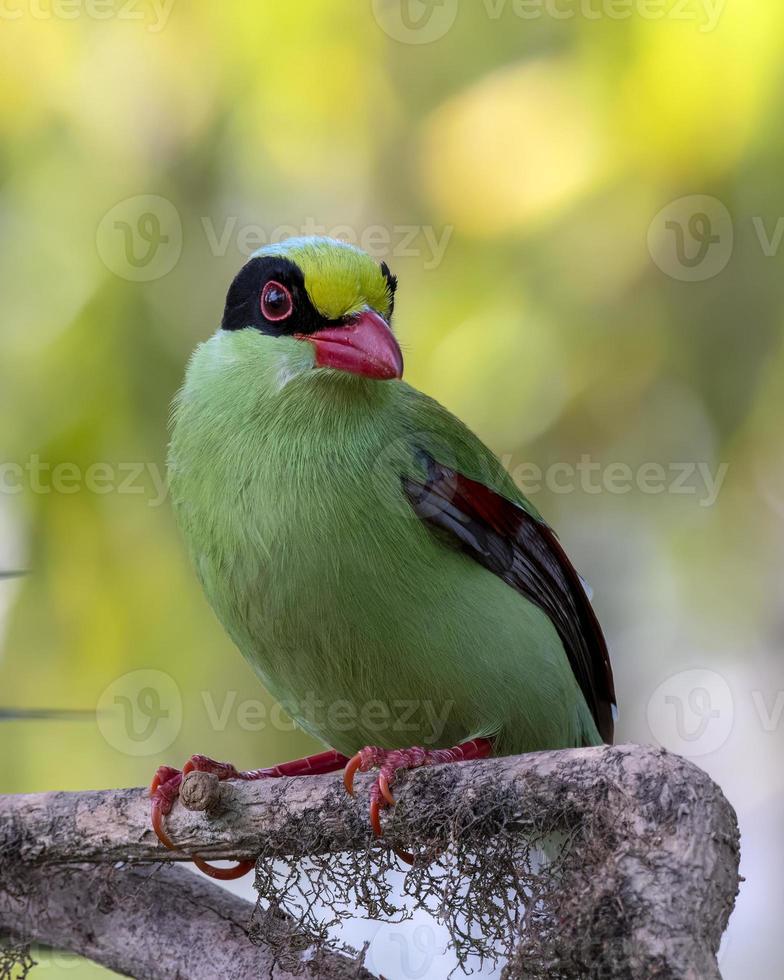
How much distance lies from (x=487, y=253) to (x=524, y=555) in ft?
8.61

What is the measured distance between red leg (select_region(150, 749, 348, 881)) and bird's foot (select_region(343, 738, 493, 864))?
0.35m

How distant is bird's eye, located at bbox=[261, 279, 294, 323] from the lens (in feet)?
12.4

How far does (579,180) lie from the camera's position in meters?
6.25

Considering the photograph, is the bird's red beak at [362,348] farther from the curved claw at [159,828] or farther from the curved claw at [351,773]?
the curved claw at [159,828]

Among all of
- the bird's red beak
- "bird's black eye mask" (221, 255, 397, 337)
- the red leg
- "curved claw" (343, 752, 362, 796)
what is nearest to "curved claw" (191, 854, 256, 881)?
the red leg

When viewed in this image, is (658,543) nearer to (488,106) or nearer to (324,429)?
(488,106)

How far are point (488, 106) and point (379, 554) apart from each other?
143 inches

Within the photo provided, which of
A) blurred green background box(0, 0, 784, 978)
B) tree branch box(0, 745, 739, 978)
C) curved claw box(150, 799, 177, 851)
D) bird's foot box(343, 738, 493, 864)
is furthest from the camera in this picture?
blurred green background box(0, 0, 784, 978)

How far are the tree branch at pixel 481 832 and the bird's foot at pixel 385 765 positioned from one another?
31mm

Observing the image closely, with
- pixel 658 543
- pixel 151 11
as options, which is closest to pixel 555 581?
pixel 658 543

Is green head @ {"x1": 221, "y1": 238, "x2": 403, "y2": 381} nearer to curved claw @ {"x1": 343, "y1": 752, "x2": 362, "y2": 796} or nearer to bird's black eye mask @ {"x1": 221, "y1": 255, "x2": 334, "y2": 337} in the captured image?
bird's black eye mask @ {"x1": 221, "y1": 255, "x2": 334, "y2": 337}

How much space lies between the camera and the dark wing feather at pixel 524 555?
3799 millimetres

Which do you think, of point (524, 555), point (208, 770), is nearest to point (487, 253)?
point (524, 555)

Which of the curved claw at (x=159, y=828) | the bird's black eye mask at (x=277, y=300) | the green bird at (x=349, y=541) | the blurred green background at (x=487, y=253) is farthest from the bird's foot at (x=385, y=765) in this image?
the blurred green background at (x=487, y=253)
